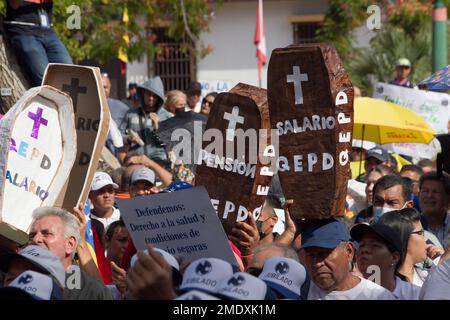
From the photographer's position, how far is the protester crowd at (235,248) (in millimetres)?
4543

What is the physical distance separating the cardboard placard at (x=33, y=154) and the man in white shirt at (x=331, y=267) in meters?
1.48

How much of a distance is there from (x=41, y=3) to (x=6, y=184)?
3228mm

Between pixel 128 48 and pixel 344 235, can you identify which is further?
pixel 128 48

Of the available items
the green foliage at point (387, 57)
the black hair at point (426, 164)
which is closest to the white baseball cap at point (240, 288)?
the black hair at point (426, 164)

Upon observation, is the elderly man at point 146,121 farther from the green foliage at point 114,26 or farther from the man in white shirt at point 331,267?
the man in white shirt at point 331,267

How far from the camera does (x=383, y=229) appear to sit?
23.9 ft

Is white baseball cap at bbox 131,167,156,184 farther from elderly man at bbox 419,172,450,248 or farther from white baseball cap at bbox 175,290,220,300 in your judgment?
white baseball cap at bbox 175,290,220,300

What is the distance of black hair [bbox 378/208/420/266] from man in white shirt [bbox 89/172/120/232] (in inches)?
89.1

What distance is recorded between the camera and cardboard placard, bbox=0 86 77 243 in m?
7.00

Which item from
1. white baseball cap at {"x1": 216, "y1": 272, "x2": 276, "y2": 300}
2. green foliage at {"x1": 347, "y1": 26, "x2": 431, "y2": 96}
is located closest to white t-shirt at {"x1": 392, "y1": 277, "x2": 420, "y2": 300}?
white baseball cap at {"x1": 216, "y1": 272, "x2": 276, "y2": 300}

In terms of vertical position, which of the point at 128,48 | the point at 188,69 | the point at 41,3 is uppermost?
the point at 41,3
